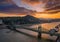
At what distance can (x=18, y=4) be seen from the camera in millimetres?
2043

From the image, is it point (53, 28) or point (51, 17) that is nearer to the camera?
point (53, 28)

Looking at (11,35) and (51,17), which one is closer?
(11,35)

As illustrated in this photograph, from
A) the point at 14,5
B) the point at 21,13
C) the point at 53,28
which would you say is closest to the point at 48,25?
the point at 53,28

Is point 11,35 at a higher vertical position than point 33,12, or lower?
lower

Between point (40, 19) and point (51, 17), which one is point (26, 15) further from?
point (51, 17)

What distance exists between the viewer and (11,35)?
6.42ft

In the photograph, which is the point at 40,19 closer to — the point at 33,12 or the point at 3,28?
the point at 33,12

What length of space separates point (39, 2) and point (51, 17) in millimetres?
258

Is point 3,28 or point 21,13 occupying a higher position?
point 21,13

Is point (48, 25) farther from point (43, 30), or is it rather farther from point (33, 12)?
point (33, 12)

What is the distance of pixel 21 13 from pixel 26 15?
70 mm

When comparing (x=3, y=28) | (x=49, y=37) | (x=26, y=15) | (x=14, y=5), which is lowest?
(x=49, y=37)

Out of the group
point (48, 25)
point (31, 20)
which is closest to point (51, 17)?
point (48, 25)

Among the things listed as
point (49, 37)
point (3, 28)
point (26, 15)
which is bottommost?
point (49, 37)
